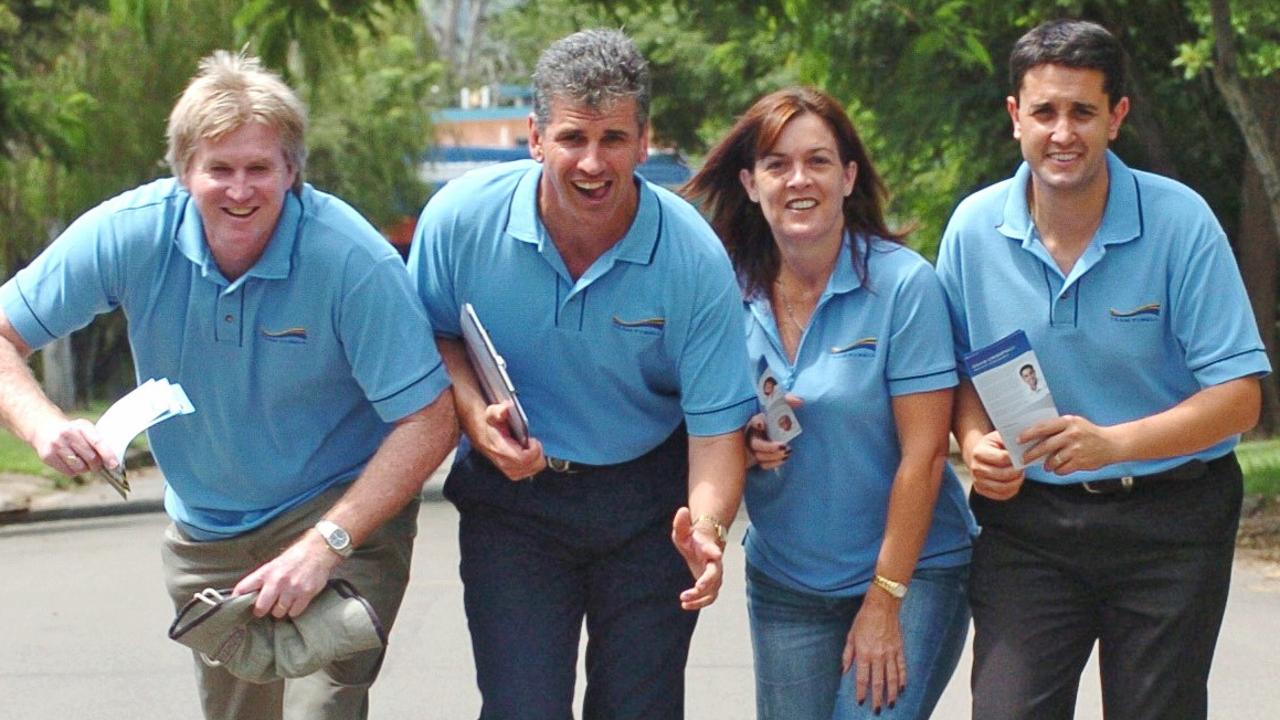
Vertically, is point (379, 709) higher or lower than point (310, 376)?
lower

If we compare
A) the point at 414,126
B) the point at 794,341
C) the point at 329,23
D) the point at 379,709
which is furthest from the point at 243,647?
the point at 414,126

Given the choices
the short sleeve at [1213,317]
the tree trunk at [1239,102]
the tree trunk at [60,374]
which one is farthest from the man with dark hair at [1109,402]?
the tree trunk at [60,374]

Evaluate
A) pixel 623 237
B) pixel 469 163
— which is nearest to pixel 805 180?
pixel 623 237

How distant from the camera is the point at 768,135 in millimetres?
4770

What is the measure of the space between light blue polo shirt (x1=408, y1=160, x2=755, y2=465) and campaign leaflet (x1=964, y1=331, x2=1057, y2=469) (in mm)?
557

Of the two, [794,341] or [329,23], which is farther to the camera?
[329,23]

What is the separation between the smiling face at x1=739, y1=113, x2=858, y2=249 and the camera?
4.72m

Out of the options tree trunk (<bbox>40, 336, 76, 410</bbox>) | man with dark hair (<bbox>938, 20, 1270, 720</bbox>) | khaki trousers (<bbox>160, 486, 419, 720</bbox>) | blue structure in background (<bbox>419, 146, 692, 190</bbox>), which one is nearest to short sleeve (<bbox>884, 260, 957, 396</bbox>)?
man with dark hair (<bbox>938, 20, 1270, 720</bbox>)

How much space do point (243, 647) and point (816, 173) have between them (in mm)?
1623

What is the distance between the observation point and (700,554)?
446 centimetres

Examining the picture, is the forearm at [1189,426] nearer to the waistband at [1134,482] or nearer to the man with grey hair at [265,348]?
the waistband at [1134,482]

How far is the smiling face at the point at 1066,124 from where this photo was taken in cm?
442

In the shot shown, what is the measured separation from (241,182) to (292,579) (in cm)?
84

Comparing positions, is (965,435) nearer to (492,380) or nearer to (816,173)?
(816,173)
